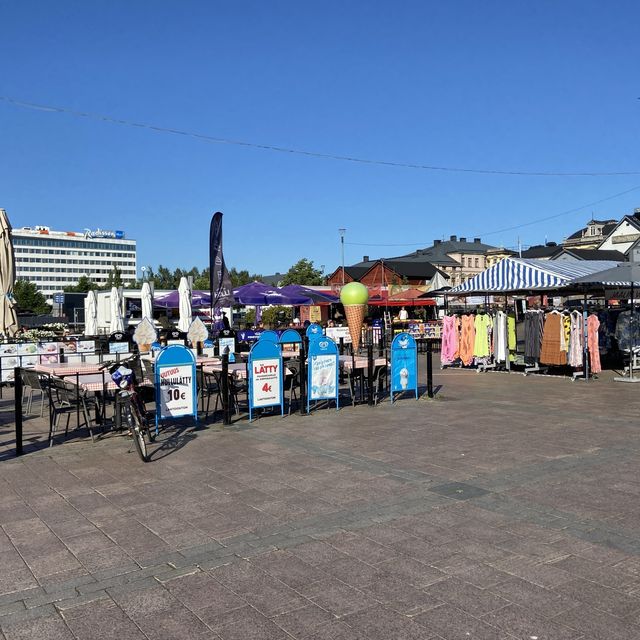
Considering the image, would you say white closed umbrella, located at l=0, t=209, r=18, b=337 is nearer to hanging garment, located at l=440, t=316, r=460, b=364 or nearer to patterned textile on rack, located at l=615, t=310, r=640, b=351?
hanging garment, located at l=440, t=316, r=460, b=364

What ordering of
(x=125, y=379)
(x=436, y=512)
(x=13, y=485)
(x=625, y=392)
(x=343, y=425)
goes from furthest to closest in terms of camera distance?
(x=625, y=392) → (x=343, y=425) → (x=125, y=379) → (x=13, y=485) → (x=436, y=512)

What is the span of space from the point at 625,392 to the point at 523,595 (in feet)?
35.4

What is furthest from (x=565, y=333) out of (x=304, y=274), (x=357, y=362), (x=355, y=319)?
(x=304, y=274)

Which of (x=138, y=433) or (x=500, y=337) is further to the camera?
(x=500, y=337)

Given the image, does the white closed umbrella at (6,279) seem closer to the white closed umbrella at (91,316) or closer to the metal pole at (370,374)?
the white closed umbrella at (91,316)

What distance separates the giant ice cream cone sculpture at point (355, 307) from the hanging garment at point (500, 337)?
396 cm

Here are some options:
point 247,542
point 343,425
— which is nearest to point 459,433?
point 343,425

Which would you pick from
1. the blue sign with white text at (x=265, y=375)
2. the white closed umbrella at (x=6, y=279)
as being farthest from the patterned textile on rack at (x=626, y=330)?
the white closed umbrella at (x=6, y=279)

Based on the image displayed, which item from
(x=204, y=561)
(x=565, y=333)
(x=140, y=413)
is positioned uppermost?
(x=565, y=333)

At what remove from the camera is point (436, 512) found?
18.2ft

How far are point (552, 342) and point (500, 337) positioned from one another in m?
1.85

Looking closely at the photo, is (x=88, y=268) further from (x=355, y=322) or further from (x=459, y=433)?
(x=459, y=433)

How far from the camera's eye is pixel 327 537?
16.4ft

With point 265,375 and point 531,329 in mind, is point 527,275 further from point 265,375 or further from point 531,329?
point 265,375
